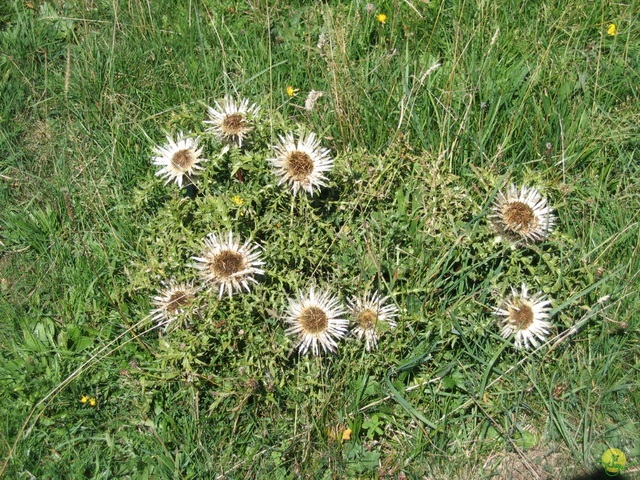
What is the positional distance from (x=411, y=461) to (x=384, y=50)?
2.10 meters

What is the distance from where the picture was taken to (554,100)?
10.7 feet

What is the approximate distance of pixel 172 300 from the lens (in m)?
2.56

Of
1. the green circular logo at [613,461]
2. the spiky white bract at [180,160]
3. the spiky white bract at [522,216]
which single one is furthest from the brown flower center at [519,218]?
the spiky white bract at [180,160]

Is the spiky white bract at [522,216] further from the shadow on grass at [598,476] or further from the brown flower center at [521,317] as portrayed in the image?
the shadow on grass at [598,476]

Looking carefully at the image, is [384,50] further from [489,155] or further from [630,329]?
[630,329]

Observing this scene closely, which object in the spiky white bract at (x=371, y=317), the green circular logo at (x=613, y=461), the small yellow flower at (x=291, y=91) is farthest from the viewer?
the small yellow flower at (x=291, y=91)

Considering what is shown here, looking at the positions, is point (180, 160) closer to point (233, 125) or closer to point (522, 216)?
point (233, 125)

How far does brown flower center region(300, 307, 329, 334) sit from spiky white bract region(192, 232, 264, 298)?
232 mm

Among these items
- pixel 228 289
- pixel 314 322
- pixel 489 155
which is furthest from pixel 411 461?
pixel 489 155

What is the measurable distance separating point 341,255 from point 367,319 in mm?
302

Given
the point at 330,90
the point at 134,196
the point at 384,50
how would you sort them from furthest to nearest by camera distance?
the point at 384,50, the point at 330,90, the point at 134,196

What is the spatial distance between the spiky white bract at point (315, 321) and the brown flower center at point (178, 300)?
391 mm

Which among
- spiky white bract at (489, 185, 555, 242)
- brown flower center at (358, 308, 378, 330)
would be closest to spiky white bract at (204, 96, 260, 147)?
brown flower center at (358, 308, 378, 330)

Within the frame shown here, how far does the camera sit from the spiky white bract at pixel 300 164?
2.57 m
